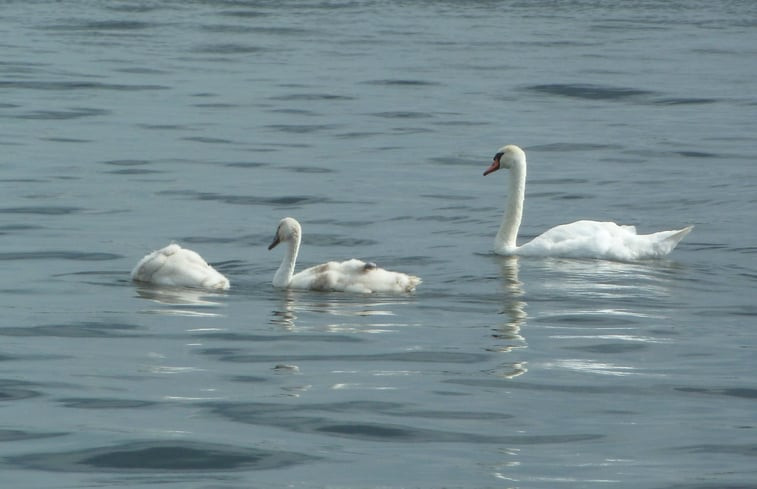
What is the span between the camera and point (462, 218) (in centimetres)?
1702

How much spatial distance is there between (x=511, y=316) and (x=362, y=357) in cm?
181

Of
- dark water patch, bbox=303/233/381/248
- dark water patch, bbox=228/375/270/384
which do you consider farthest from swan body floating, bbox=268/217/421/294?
dark water patch, bbox=228/375/270/384

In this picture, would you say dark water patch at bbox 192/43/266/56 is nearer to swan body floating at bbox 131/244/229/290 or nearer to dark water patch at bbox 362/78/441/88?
dark water patch at bbox 362/78/441/88

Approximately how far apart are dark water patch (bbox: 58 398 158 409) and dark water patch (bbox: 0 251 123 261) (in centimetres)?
521

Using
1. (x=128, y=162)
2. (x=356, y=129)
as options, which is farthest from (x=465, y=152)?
(x=128, y=162)

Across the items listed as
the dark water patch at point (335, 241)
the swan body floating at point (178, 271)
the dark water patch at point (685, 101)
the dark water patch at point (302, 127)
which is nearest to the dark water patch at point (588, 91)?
the dark water patch at point (685, 101)

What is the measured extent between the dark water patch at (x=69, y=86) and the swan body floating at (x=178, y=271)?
15066 millimetres

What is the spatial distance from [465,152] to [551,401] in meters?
12.9

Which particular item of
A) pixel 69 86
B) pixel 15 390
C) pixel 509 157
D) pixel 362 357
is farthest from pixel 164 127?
pixel 15 390

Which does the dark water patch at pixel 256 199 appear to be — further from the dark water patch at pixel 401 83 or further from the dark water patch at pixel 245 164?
the dark water patch at pixel 401 83

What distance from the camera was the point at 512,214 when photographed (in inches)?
614

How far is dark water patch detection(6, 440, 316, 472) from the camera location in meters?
7.71

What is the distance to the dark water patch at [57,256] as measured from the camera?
14070mm

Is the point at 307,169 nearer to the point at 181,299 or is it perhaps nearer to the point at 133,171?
the point at 133,171
